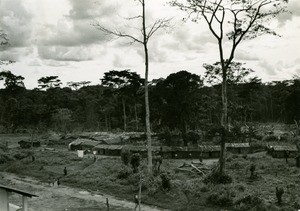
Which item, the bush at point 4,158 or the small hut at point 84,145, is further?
the small hut at point 84,145

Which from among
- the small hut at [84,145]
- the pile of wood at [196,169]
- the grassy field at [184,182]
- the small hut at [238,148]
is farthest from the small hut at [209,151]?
the small hut at [84,145]

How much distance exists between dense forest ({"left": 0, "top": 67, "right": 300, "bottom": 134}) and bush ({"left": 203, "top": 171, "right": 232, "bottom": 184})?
23669 mm

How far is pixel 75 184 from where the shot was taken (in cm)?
2861

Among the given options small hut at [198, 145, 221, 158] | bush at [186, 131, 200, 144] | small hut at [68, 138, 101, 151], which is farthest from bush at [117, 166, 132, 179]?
bush at [186, 131, 200, 144]

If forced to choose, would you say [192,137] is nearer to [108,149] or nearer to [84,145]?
[108,149]

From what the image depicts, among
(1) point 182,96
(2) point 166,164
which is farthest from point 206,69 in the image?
(2) point 166,164

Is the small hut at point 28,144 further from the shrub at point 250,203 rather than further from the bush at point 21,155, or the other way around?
the shrub at point 250,203

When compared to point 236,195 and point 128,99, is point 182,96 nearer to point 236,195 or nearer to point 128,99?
point 128,99

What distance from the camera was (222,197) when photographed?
20.2 m

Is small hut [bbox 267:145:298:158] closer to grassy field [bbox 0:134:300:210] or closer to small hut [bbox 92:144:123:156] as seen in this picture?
grassy field [bbox 0:134:300:210]

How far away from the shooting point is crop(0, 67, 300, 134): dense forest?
48.9 m

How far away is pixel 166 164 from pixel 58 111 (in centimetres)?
4089

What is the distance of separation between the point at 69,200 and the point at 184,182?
24.3 ft

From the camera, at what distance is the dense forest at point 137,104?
4894 cm
